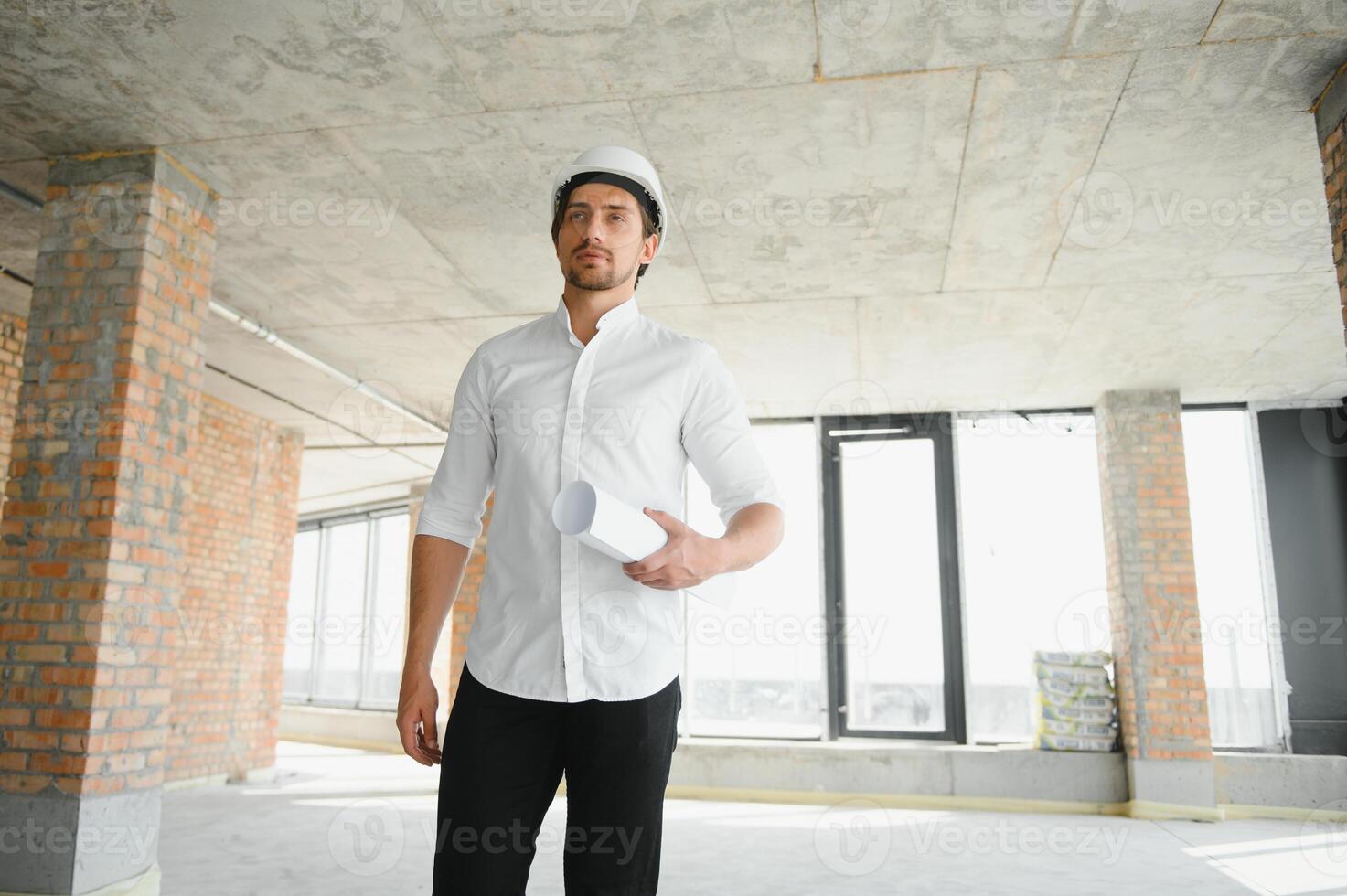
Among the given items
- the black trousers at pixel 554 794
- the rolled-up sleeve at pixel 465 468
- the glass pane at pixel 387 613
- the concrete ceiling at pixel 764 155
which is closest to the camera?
the black trousers at pixel 554 794

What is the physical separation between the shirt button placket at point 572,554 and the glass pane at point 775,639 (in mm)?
6325

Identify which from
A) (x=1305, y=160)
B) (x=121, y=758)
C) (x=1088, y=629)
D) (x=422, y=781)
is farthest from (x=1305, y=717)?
(x=121, y=758)

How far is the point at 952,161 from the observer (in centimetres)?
395

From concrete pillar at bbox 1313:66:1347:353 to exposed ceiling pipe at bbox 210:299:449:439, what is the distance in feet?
14.8

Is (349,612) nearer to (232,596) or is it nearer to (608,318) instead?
(232,596)

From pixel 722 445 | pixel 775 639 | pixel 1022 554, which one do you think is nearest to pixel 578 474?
pixel 722 445

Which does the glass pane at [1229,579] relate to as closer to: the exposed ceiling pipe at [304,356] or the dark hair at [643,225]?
the exposed ceiling pipe at [304,356]

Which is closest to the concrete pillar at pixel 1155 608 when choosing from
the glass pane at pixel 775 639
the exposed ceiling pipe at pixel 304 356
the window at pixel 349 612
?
the glass pane at pixel 775 639

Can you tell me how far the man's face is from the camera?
1430 millimetres

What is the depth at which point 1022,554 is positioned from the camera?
25.0 ft

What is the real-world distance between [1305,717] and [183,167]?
776 centimetres

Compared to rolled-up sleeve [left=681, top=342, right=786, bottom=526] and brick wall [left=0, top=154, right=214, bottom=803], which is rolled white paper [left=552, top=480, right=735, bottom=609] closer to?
rolled-up sleeve [left=681, top=342, right=786, bottom=526]

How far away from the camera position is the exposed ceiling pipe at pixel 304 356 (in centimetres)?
553

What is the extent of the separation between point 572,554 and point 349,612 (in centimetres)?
1204
